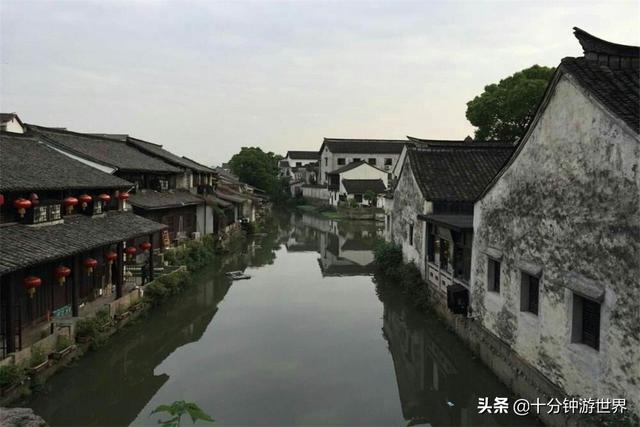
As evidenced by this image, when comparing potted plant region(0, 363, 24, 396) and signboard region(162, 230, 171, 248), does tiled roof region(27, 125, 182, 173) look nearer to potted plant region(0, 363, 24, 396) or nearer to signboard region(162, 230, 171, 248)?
signboard region(162, 230, 171, 248)

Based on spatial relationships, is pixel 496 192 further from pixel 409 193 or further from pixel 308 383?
pixel 409 193

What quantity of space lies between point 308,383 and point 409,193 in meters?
12.8

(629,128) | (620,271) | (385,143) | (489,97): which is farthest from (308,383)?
(385,143)

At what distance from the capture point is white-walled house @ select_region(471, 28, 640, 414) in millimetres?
7445

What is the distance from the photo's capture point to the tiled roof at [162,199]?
76.4 ft

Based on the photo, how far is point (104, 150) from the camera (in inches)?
1024

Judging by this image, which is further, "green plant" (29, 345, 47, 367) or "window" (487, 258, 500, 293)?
"window" (487, 258, 500, 293)

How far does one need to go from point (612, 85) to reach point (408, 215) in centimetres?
1456

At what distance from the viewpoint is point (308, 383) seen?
12.2 meters

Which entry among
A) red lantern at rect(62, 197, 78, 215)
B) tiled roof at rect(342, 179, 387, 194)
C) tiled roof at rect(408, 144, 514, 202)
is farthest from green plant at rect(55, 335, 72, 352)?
tiled roof at rect(342, 179, 387, 194)

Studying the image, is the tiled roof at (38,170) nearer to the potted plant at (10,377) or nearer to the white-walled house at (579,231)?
the potted plant at (10,377)

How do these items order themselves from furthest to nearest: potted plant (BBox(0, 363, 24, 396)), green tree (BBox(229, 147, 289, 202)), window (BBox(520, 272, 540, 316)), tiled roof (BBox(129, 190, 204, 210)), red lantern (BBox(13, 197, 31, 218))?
green tree (BBox(229, 147, 289, 202))
tiled roof (BBox(129, 190, 204, 210))
red lantern (BBox(13, 197, 31, 218))
window (BBox(520, 272, 540, 316))
potted plant (BBox(0, 363, 24, 396))

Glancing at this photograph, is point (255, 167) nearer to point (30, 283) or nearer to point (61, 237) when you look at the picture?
point (61, 237)

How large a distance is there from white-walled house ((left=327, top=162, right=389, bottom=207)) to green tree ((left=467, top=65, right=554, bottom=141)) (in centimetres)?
2726
